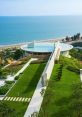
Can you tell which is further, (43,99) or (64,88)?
(64,88)

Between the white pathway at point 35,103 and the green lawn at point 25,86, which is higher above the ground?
the green lawn at point 25,86

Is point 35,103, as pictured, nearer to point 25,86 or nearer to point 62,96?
point 62,96

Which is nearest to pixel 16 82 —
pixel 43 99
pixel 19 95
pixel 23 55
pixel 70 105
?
pixel 19 95

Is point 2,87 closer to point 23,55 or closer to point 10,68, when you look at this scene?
point 10,68

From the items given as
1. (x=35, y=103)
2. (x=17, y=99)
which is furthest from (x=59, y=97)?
(x=17, y=99)

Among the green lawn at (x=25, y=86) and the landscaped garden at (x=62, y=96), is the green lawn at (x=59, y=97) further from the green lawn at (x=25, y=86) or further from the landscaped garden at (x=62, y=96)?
the green lawn at (x=25, y=86)

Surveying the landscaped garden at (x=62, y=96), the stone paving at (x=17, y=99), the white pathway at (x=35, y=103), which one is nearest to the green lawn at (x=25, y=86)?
the white pathway at (x=35, y=103)

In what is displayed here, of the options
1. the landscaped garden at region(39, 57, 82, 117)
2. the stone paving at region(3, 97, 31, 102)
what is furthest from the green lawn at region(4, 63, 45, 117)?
the landscaped garden at region(39, 57, 82, 117)
